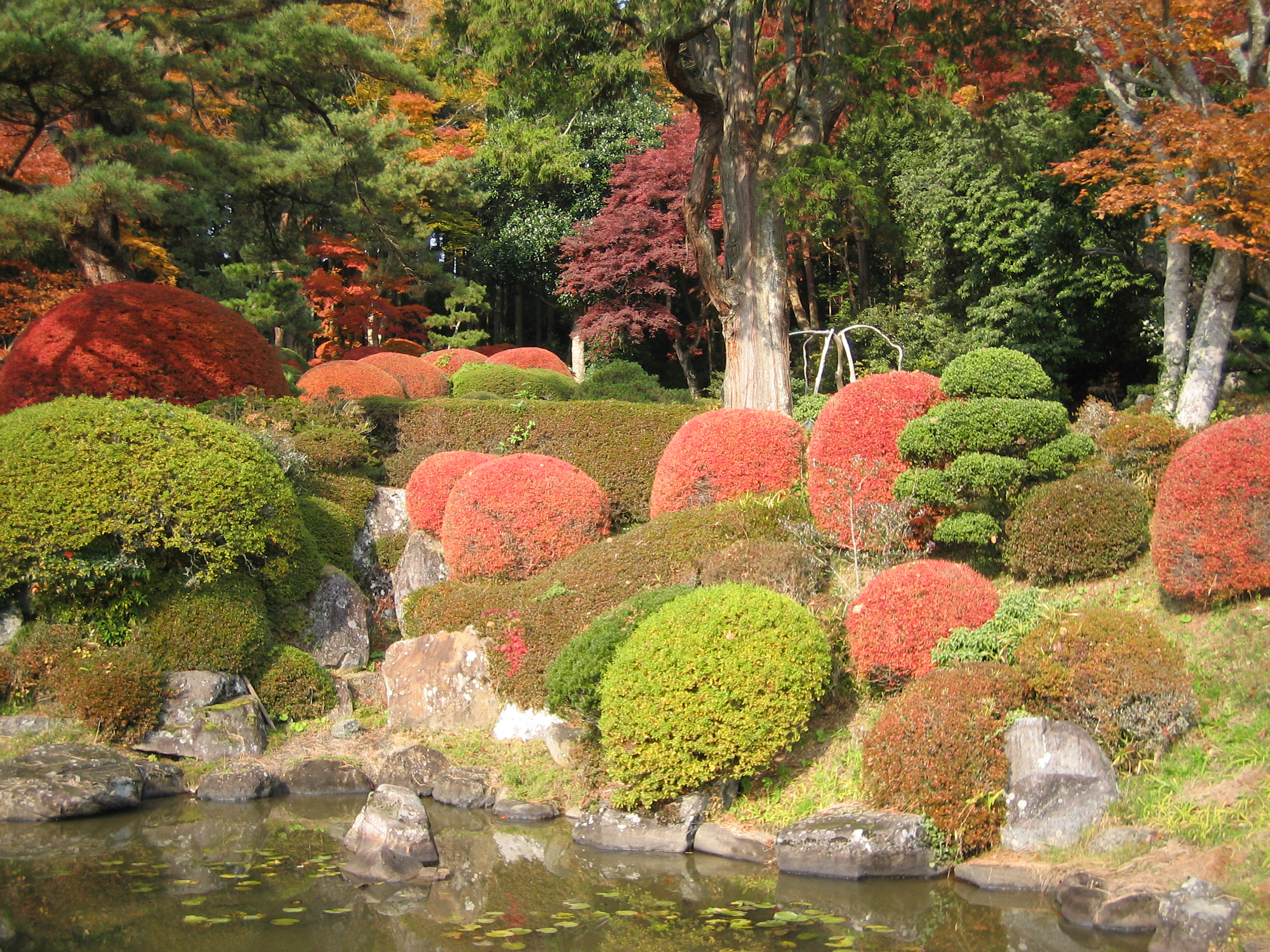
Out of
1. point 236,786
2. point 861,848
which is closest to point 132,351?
point 236,786

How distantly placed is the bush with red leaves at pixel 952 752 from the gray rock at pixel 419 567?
605 cm

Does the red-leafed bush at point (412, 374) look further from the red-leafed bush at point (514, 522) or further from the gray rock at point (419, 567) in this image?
the red-leafed bush at point (514, 522)

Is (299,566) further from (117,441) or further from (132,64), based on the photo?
(132,64)

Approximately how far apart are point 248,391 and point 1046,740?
9.62 m

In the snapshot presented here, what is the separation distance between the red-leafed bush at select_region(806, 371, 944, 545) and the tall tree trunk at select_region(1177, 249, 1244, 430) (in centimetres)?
381

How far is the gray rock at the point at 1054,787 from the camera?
6.30 metres

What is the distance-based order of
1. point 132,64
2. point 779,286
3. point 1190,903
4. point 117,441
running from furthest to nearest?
point 779,286, point 132,64, point 117,441, point 1190,903

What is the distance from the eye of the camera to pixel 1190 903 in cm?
517

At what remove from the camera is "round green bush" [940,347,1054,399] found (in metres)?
8.94

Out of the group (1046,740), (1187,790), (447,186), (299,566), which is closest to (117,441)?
(299,566)

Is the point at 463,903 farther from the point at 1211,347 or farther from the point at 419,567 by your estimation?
the point at 1211,347

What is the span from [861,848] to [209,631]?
20.6 ft

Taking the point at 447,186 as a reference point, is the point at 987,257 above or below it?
below

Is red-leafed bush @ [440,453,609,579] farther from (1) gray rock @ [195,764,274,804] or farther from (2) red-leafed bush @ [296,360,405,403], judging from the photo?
(2) red-leafed bush @ [296,360,405,403]
